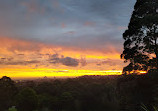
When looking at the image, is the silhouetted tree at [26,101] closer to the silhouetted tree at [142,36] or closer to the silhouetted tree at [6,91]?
the silhouetted tree at [6,91]

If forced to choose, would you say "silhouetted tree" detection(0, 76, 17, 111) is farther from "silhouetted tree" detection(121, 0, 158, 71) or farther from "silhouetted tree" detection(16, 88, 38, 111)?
"silhouetted tree" detection(121, 0, 158, 71)

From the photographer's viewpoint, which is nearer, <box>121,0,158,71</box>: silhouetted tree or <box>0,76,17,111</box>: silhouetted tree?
<box>121,0,158,71</box>: silhouetted tree

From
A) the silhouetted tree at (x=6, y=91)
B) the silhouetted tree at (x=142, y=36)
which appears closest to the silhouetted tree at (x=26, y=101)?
the silhouetted tree at (x=6, y=91)

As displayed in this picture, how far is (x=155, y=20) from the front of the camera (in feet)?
61.4

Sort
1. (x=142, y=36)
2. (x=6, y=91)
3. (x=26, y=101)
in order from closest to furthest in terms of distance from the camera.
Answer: (x=142, y=36)
(x=26, y=101)
(x=6, y=91)

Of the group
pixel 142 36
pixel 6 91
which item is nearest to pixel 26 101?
pixel 6 91

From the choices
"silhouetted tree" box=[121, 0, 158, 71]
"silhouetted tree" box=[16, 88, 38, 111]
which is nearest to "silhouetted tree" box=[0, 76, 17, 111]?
"silhouetted tree" box=[16, 88, 38, 111]

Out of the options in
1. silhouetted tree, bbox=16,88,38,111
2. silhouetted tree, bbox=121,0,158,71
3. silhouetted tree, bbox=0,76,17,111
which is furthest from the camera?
silhouetted tree, bbox=0,76,17,111

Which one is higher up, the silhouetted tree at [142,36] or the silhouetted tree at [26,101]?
the silhouetted tree at [142,36]

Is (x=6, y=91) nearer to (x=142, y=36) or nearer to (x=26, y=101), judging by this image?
(x=26, y=101)

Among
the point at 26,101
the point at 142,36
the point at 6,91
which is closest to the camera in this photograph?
the point at 142,36

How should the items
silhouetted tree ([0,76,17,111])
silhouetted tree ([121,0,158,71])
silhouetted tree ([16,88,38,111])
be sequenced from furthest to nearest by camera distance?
silhouetted tree ([0,76,17,111]), silhouetted tree ([16,88,38,111]), silhouetted tree ([121,0,158,71])

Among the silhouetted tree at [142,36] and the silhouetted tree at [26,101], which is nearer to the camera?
the silhouetted tree at [142,36]

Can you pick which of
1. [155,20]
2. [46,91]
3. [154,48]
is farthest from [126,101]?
[46,91]
